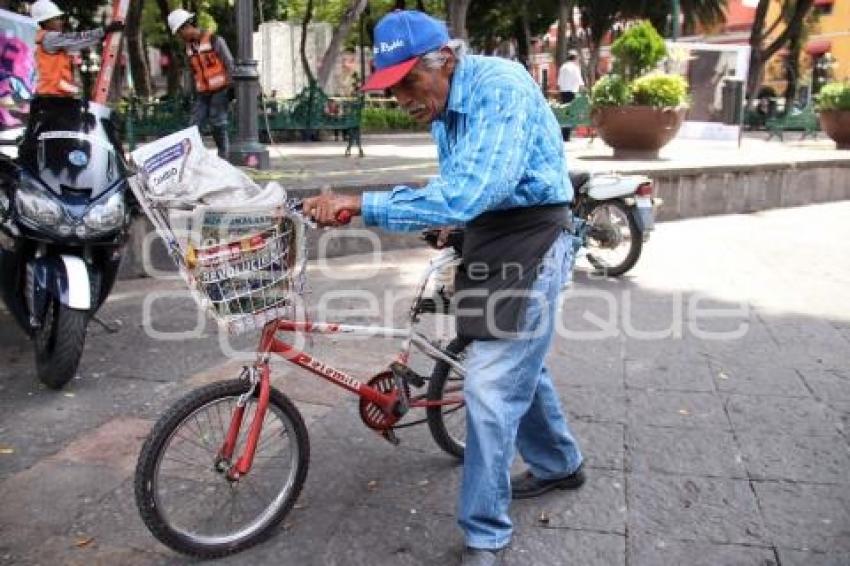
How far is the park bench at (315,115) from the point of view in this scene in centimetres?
1155

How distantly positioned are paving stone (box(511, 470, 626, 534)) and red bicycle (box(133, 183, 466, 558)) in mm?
509

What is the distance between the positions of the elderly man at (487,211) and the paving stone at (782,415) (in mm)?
1640

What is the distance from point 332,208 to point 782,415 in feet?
8.67

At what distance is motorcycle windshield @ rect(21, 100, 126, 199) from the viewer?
4.46 metres

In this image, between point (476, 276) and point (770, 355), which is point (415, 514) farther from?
point (770, 355)

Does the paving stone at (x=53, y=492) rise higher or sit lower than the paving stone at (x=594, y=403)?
lower

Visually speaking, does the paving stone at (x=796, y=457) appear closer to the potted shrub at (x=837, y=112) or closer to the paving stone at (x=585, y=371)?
the paving stone at (x=585, y=371)

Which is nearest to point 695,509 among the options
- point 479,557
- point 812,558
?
point 812,558

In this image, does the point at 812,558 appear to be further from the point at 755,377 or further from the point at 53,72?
the point at 53,72

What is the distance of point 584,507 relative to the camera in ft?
10.6

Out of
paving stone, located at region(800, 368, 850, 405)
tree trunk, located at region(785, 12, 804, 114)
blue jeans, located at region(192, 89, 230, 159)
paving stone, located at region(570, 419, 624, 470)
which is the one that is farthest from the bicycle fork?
tree trunk, located at region(785, 12, 804, 114)

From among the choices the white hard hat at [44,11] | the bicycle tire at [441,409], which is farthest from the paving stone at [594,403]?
the white hard hat at [44,11]

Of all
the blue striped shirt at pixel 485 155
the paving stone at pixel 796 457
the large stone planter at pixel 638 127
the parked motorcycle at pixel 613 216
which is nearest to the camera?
the blue striped shirt at pixel 485 155

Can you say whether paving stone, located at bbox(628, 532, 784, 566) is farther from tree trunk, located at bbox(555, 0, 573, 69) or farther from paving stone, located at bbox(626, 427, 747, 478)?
tree trunk, located at bbox(555, 0, 573, 69)
